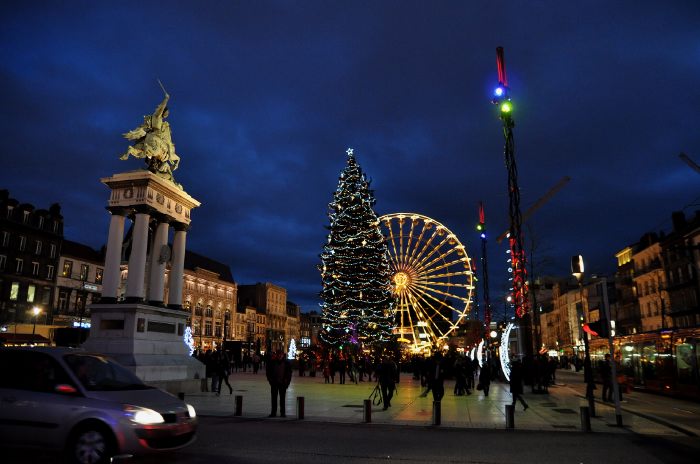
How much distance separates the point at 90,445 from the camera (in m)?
7.50

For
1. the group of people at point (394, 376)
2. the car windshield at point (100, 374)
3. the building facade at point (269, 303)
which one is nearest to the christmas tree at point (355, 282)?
the group of people at point (394, 376)

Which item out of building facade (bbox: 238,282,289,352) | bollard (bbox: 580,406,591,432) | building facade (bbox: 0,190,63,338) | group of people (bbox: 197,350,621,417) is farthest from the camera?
building facade (bbox: 238,282,289,352)

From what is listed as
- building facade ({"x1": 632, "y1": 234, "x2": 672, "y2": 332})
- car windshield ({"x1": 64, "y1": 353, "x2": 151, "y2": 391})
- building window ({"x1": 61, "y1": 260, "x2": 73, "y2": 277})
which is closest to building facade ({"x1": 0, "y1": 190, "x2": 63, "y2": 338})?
building window ({"x1": 61, "y1": 260, "x2": 73, "y2": 277})

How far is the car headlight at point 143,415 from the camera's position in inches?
299

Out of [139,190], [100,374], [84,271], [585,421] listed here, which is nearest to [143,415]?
[100,374]

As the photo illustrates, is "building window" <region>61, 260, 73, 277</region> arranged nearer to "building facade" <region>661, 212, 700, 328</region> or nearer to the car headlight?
the car headlight

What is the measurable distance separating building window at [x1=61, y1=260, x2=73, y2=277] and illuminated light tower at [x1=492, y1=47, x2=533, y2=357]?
57294 millimetres

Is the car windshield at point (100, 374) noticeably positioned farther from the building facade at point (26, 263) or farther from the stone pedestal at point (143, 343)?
the building facade at point (26, 263)

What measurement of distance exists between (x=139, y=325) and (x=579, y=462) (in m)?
19.3

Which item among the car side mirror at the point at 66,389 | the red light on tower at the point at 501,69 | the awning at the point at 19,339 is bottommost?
the car side mirror at the point at 66,389

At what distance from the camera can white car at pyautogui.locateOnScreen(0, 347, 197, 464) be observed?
751 centimetres

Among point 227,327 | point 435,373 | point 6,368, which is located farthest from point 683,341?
point 227,327

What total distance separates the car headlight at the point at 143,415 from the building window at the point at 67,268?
64804mm

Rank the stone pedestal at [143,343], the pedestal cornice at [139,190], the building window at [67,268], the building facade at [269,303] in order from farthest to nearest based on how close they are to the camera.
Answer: the building facade at [269,303], the building window at [67,268], the pedestal cornice at [139,190], the stone pedestal at [143,343]
